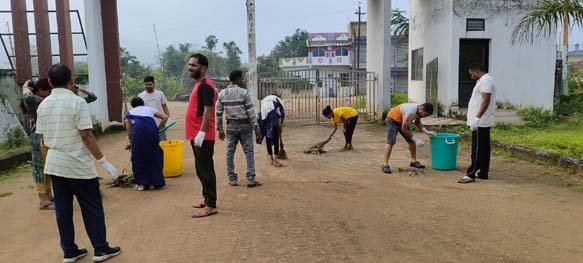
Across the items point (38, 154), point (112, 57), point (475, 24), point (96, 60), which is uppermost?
point (475, 24)

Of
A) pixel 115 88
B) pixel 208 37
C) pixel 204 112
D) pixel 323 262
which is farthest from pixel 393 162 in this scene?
pixel 208 37

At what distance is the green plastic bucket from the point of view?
7.61 metres

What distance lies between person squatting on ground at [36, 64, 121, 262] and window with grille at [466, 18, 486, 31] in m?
12.0

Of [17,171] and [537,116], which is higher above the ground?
[537,116]

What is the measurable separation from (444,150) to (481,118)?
1.04 metres

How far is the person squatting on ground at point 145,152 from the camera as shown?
661cm

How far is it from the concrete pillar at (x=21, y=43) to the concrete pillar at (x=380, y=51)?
967 centimetres

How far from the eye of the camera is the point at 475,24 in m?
13.7

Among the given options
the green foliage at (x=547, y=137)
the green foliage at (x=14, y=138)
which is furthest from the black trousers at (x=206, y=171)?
the green foliage at (x=14, y=138)

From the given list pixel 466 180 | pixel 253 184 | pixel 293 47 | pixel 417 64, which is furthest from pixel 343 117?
pixel 293 47

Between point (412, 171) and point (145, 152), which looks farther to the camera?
point (412, 171)

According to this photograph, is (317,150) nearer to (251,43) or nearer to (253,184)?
(253,184)

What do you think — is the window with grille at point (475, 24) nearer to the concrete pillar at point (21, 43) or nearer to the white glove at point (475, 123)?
the white glove at point (475, 123)

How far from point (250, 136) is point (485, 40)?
10.00m
